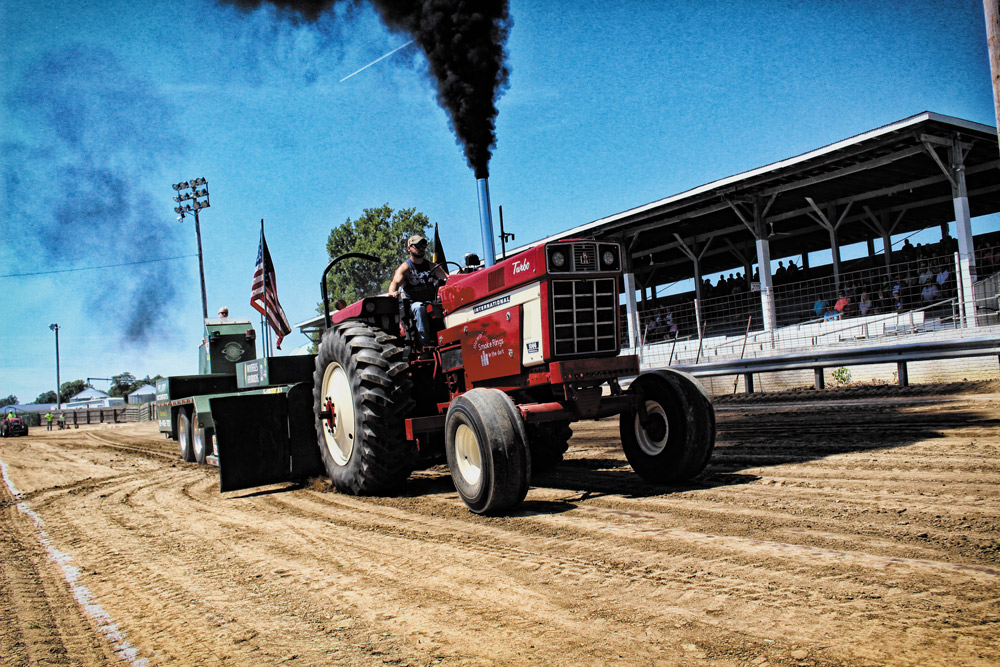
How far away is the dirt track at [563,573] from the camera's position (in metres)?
2.46

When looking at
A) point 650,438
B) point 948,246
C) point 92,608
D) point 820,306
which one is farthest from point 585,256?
point 948,246

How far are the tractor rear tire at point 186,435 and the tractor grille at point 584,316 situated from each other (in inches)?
355

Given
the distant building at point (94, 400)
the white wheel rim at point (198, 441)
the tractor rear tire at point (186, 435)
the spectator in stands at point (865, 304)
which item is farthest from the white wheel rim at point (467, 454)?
the distant building at point (94, 400)

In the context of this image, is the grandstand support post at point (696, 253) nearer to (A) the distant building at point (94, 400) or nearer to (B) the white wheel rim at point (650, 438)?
(B) the white wheel rim at point (650, 438)

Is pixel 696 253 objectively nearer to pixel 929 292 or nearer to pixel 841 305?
pixel 841 305

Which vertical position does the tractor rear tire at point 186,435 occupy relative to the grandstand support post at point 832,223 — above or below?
below

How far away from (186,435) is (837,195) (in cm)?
1710

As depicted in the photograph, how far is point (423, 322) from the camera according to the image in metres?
6.24

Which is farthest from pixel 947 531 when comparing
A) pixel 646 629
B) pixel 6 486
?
pixel 6 486

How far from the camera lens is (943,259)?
11.3 m

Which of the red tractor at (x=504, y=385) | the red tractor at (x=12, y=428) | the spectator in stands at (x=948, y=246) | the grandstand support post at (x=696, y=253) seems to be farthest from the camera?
the red tractor at (x=12, y=428)

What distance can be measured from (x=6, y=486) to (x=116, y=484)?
1.97 meters

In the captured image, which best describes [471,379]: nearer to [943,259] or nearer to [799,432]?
[799,432]

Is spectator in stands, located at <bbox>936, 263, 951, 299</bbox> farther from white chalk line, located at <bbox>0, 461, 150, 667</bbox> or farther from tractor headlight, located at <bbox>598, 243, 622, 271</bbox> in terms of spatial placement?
white chalk line, located at <bbox>0, 461, 150, 667</bbox>
